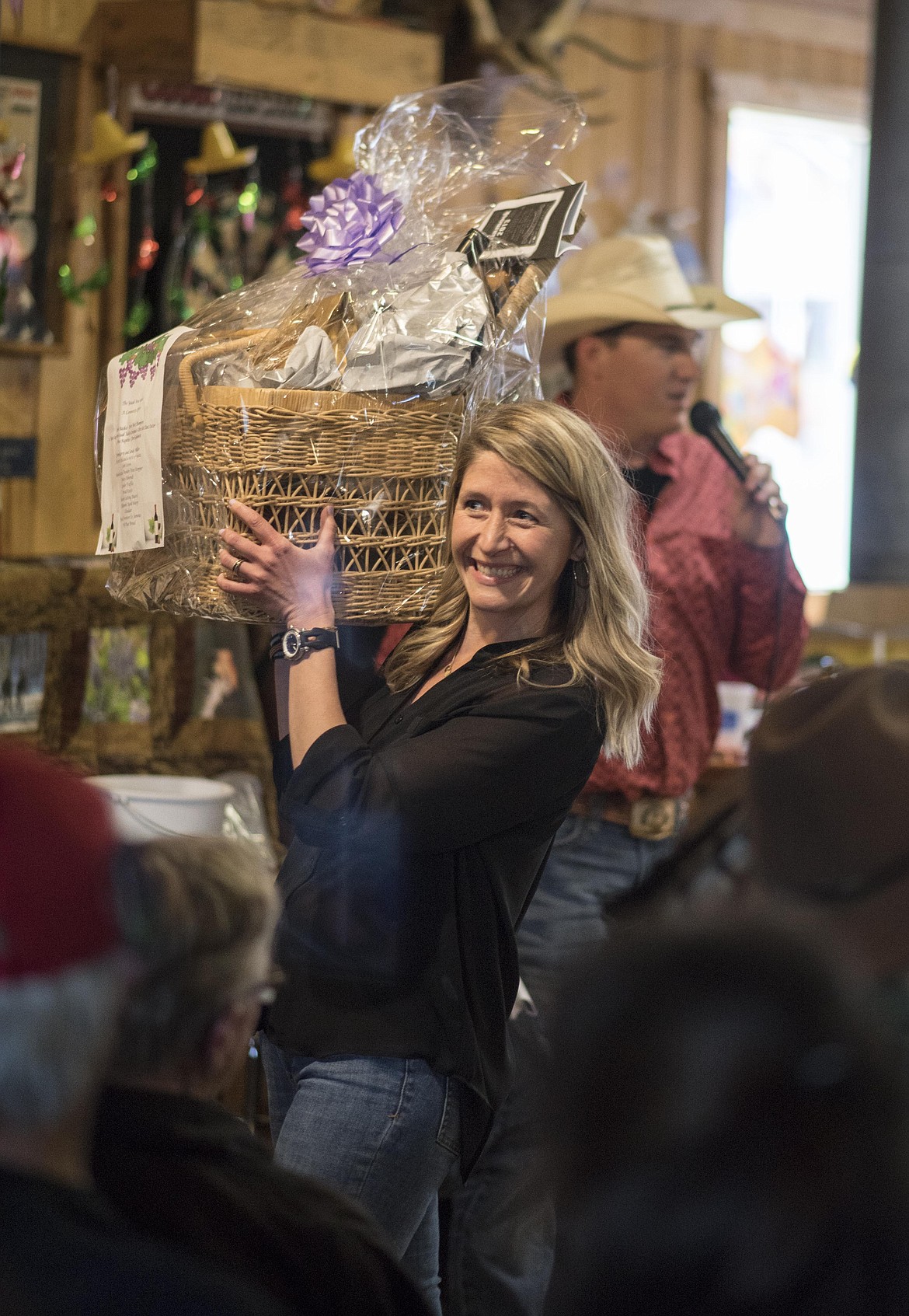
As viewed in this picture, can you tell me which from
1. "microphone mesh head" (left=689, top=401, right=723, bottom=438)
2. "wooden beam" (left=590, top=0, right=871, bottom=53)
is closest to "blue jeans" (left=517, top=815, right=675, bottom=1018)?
"microphone mesh head" (left=689, top=401, right=723, bottom=438)

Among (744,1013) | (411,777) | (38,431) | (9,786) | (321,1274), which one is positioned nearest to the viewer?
(744,1013)

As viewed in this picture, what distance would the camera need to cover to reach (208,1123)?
104cm

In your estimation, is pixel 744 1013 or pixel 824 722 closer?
pixel 744 1013

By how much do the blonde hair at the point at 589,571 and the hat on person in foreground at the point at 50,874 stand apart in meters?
0.76

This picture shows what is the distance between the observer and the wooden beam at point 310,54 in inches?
134

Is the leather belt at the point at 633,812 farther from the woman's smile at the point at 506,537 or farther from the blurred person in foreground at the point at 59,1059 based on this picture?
the blurred person in foreground at the point at 59,1059

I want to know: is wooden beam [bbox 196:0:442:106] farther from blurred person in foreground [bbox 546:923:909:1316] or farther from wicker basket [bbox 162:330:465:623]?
blurred person in foreground [bbox 546:923:909:1316]

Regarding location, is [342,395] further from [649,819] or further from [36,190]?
[36,190]

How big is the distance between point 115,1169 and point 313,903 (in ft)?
1.93

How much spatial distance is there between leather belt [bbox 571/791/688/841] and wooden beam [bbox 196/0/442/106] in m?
1.99

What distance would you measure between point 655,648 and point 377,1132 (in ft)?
3.27

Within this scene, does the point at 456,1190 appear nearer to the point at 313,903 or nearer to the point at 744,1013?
the point at 313,903

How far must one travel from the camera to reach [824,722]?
1047mm

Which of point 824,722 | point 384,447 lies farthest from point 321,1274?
point 384,447
